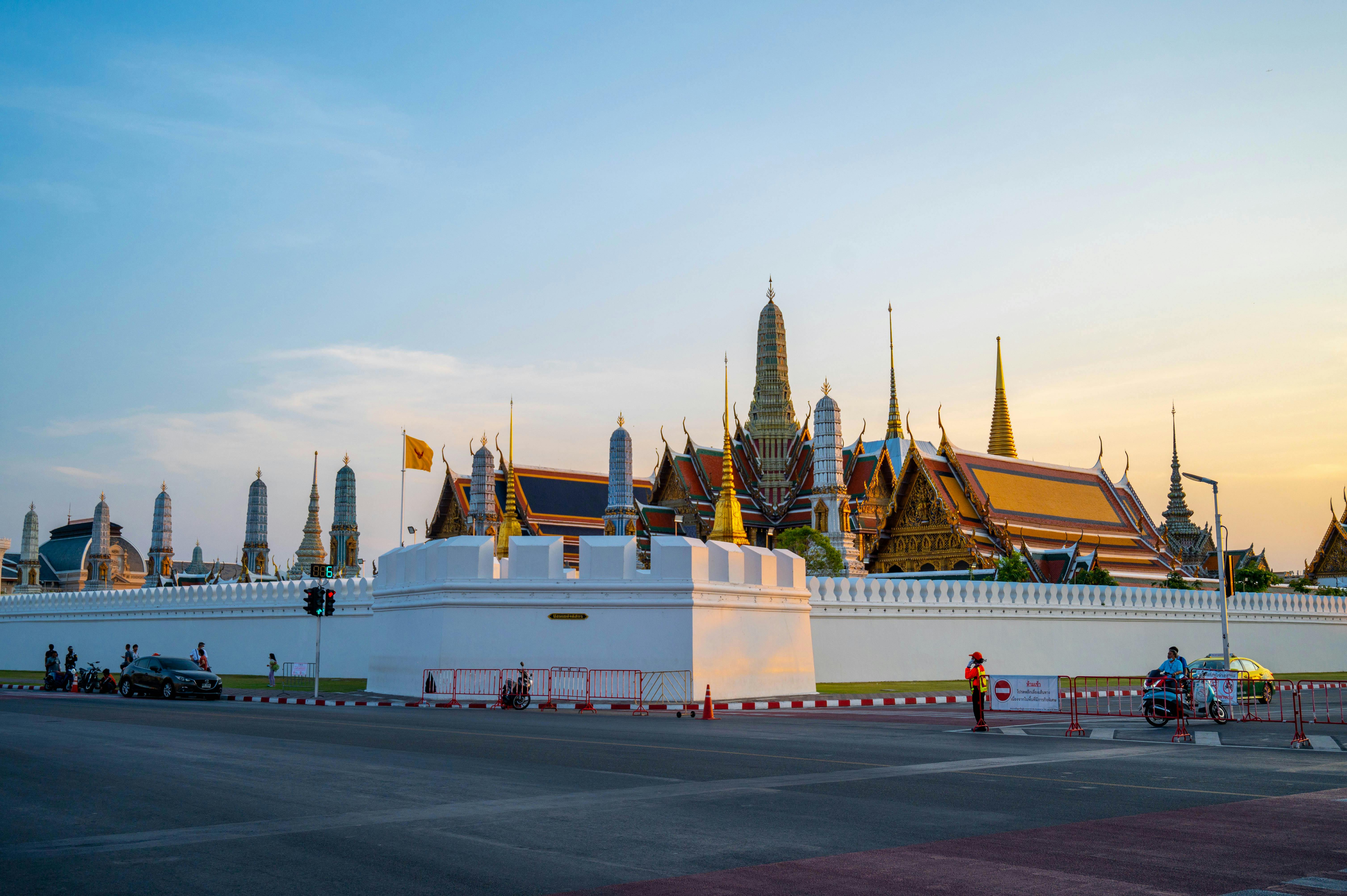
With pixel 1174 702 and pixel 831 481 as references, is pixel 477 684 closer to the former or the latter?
pixel 1174 702

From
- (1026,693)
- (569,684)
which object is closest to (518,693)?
(569,684)

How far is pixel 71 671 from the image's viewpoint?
34344mm

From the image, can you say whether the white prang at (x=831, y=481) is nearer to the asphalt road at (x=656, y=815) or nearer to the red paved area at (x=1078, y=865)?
the asphalt road at (x=656, y=815)

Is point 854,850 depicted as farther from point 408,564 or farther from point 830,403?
point 830,403

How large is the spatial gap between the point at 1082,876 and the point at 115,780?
856 centimetres

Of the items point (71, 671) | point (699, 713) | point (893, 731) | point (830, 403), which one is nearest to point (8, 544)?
point (71, 671)

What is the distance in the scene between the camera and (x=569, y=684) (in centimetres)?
2539

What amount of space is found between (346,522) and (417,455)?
25.5 m

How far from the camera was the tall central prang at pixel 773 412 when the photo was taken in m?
62.2

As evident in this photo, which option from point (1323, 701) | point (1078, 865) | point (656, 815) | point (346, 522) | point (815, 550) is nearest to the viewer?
point (1078, 865)

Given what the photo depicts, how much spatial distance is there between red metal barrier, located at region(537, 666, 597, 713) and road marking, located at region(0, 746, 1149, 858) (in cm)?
1309

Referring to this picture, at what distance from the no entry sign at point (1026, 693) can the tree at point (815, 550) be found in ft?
59.6

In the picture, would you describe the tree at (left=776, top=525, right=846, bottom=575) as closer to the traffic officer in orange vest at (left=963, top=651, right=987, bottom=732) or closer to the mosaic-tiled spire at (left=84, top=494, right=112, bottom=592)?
the traffic officer in orange vest at (left=963, top=651, right=987, bottom=732)

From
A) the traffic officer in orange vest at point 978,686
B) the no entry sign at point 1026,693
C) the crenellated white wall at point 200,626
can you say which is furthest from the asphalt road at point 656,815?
the crenellated white wall at point 200,626
